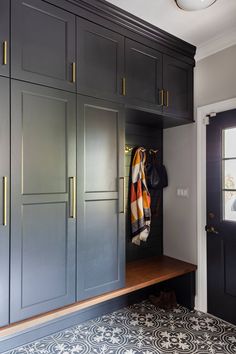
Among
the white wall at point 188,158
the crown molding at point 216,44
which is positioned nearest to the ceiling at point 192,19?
the crown molding at point 216,44

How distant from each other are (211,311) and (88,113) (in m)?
2.33

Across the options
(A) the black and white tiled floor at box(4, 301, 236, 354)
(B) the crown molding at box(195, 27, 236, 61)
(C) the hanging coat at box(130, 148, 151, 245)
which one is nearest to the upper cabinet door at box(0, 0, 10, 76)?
(C) the hanging coat at box(130, 148, 151, 245)

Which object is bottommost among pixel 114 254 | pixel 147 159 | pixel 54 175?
pixel 114 254

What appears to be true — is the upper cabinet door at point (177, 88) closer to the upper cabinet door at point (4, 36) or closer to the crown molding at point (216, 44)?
the crown molding at point (216, 44)

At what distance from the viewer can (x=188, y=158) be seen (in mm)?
2924

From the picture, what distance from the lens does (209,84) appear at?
271 cm

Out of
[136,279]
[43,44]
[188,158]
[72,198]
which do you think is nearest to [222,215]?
[188,158]

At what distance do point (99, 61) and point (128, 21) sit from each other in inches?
19.3

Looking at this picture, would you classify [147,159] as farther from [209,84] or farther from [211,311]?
[211,311]

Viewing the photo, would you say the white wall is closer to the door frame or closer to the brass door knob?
the door frame

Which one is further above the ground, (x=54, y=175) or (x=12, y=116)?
(x=12, y=116)

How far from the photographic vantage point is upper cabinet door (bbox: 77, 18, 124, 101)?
200 centimetres

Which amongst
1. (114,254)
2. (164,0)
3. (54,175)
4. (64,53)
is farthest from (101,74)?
(114,254)

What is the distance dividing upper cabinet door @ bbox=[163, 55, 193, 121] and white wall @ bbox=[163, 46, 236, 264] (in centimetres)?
10
